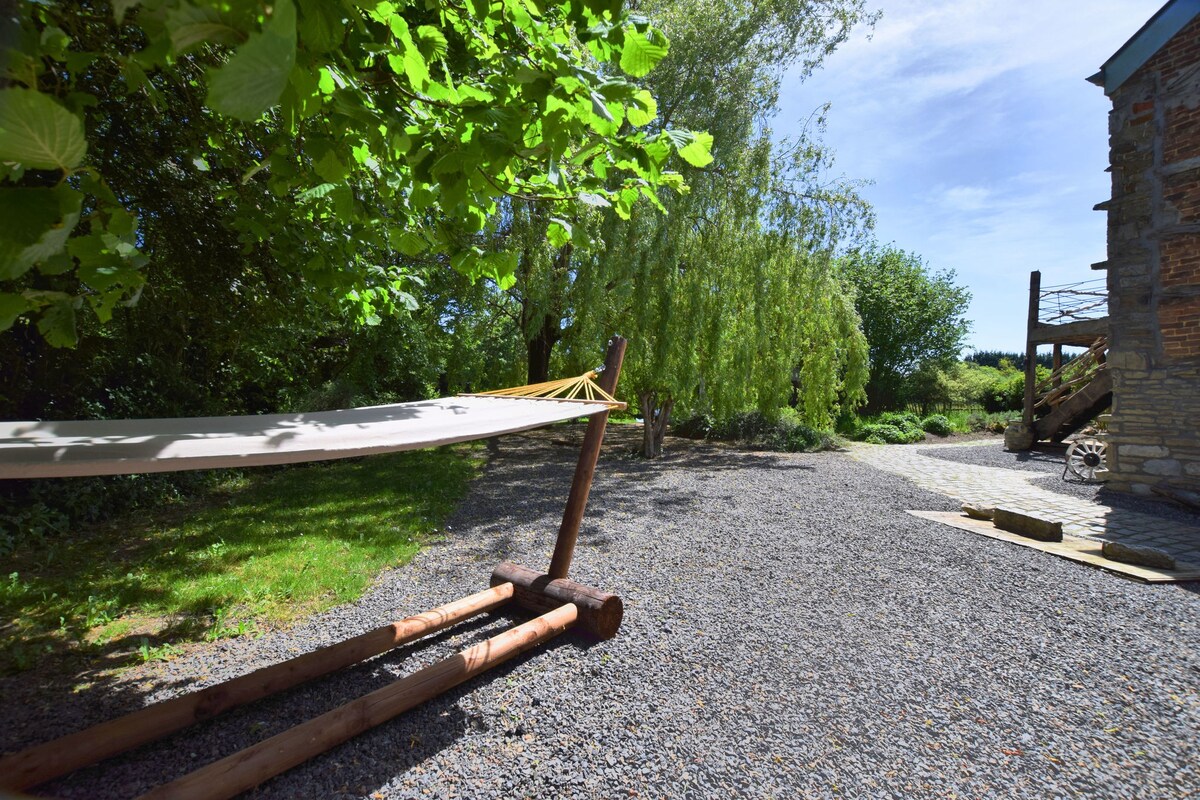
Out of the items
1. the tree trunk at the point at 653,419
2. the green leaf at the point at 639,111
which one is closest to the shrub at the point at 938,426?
the tree trunk at the point at 653,419

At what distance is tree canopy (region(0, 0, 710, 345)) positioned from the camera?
929 millimetres

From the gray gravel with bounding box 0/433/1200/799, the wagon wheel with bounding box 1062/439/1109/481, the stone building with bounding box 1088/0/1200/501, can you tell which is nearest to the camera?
the gray gravel with bounding box 0/433/1200/799

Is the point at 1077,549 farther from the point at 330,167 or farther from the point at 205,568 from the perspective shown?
the point at 205,568

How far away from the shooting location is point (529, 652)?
290 cm

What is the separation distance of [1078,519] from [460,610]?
6.05 meters

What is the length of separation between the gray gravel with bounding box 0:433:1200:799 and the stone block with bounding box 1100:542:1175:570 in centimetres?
35

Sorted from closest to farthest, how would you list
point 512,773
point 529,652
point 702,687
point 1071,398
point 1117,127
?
point 512,773
point 702,687
point 529,652
point 1117,127
point 1071,398

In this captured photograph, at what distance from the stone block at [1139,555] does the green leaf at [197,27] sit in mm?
5842

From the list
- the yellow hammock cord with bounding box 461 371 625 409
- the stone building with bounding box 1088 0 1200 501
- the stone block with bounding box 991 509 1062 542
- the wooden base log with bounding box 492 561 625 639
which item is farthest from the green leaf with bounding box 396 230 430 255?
the stone building with bounding box 1088 0 1200 501

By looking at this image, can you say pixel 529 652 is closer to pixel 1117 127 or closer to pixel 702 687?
pixel 702 687

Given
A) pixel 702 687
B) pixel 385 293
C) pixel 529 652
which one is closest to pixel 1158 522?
pixel 702 687

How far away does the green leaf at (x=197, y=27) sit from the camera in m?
0.86

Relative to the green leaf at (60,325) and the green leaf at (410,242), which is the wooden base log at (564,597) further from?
the green leaf at (60,325)

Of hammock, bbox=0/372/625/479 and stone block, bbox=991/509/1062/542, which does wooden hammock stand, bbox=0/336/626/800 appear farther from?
stone block, bbox=991/509/1062/542
